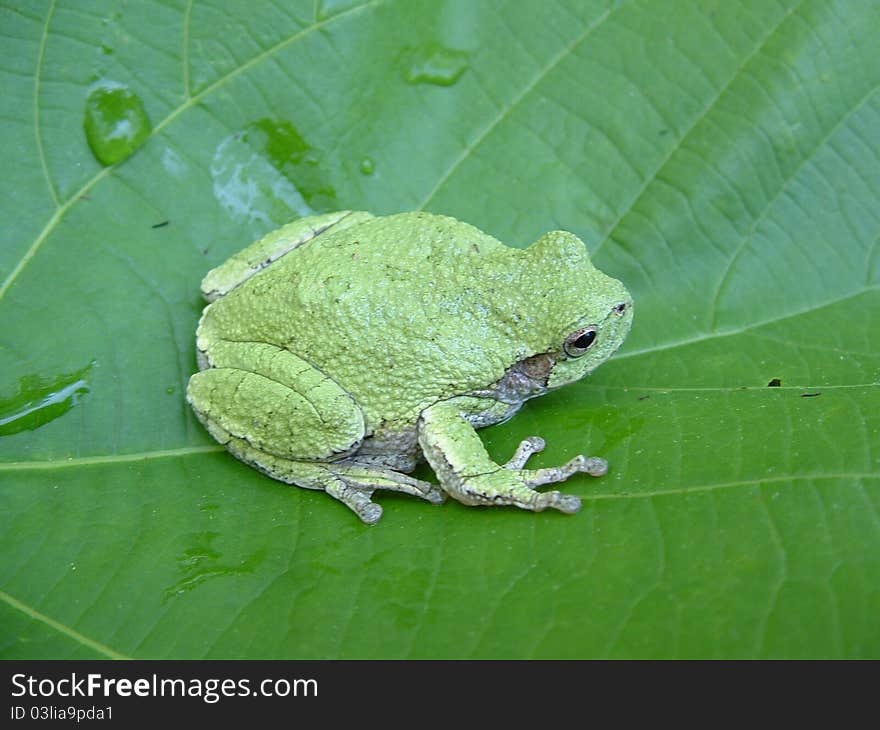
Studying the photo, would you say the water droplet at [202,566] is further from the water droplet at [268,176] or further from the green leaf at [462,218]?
the water droplet at [268,176]

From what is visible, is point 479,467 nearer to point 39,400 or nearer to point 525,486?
point 525,486

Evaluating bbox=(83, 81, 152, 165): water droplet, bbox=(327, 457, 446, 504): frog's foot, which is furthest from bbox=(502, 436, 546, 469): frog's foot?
bbox=(83, 81, 152, 165): water droplet

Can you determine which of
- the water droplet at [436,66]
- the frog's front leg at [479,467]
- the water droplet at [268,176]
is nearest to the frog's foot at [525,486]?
the frog's front leg at [479,467]

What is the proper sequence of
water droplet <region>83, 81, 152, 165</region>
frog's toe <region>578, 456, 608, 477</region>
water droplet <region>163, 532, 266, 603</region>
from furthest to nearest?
water droplet <region>83, 81, 152, 165</region> → frog's toe <region>578, 456, 608, 477</region> → water droplet <region>163, 532, 266, 603</region>

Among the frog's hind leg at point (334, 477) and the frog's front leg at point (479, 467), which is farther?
the frog's hind leg at point (334, 477)

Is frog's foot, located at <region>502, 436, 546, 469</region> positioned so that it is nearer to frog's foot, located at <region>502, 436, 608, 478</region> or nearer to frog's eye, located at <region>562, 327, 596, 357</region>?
frog's foot, located at <region>502, 436, 608, 478</region>
